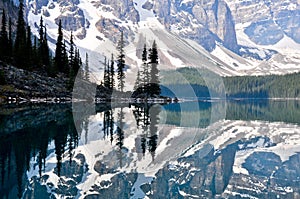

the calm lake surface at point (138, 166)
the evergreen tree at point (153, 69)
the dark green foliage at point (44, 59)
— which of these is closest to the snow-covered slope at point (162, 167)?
the calm lake surface at point (138, 166)

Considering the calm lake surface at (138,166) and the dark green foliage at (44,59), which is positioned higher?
the dark green foliage at (44,59)

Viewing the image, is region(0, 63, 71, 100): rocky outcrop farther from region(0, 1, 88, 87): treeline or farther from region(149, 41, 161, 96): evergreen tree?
region(149, 41, 161, 96): evergreen tree

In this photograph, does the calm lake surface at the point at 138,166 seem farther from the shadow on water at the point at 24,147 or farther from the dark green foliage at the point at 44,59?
the dark green foliage at the point at 44,59

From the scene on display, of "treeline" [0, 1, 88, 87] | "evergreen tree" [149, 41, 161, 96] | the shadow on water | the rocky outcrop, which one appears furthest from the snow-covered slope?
"evergreen tree" [149, 41, 161, 96]

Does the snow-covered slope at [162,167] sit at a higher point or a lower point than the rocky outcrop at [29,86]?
lower

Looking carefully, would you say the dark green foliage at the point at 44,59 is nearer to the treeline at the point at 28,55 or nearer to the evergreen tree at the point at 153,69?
the treeline at the point at 28,55

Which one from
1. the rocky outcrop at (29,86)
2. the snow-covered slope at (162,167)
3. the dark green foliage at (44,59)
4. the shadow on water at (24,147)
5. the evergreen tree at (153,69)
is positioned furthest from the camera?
the evergreen tree at (153,69)

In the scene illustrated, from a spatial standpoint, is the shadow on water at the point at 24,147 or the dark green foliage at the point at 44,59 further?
the dark green foliage at the point at 44,59

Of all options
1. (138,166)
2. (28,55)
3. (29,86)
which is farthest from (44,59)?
(138,166)

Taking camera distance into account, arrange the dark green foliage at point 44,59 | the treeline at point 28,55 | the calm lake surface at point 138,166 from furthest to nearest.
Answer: the dark green foliage at point 44,59, the treeline at point 28,55, the calm lake surface at point 138,166

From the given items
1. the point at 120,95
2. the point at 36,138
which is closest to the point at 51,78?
the point at 120,95

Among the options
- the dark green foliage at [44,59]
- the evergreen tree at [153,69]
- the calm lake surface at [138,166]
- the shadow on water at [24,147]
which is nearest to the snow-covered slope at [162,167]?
the calm lake surface at [138,166]

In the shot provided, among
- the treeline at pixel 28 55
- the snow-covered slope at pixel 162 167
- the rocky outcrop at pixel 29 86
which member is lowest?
the snow-covered slope at pixel 162 167

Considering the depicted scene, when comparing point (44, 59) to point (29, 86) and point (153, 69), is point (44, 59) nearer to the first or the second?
point (29, 86)
